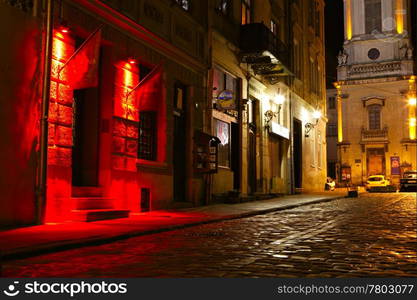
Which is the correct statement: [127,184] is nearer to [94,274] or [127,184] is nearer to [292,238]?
[292,238]

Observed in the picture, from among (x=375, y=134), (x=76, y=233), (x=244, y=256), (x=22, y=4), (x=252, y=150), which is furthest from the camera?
(x=375, y=134)

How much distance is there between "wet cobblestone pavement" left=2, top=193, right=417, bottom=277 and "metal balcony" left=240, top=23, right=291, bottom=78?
13.7 meters

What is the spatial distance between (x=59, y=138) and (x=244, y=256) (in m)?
6.42

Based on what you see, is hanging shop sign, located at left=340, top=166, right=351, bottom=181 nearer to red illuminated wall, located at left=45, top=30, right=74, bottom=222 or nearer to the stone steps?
the stone steps

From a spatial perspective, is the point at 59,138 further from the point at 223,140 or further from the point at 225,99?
the point at 223,140

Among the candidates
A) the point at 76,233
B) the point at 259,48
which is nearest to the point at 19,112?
the point at 76,233

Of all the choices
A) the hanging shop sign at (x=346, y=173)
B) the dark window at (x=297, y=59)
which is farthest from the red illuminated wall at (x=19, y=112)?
the hanging shop sign at (x=346, y=173)

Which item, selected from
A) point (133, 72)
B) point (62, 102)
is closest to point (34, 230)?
point (62, 102)

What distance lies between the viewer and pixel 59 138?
1217 cm

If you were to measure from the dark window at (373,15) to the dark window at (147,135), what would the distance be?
48.9 metres

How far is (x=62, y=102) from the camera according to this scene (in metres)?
12.4

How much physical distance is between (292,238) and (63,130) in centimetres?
600

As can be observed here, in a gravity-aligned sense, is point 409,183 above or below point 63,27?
below

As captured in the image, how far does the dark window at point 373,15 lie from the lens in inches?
2330
